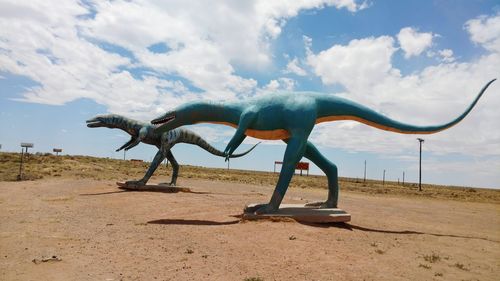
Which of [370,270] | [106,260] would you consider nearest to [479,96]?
[370,270]

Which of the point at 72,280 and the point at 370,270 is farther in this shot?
the point at 370,270

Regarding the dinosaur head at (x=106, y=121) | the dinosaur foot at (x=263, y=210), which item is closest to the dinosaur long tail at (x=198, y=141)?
the dinosaur head at (x=106, y=121)

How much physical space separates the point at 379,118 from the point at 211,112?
429 centimetres

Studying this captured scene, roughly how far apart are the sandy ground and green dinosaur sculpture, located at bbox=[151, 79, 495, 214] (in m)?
1.41

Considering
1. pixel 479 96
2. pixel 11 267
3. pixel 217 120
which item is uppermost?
pixel 479 96

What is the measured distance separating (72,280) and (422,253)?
607 centimetres

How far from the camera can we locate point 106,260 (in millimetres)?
5781

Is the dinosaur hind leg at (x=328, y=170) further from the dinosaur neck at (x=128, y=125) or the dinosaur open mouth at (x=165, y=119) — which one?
the dinosaur neck at (x=128, y=125)

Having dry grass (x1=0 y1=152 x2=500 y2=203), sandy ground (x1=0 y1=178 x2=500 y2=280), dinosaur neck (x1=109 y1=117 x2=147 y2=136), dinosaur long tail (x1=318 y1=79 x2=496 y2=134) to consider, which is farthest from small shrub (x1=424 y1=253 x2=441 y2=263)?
dry grass (x1=0 y1=152 x2=500 y2=203)

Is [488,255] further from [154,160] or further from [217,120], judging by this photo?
[154,160]

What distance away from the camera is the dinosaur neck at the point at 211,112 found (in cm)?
949

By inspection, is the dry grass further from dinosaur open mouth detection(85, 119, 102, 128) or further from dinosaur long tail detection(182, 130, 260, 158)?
dinosaur long tail detection(182, 130, 260, 158)

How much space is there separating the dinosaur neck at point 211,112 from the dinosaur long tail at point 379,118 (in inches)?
85.2

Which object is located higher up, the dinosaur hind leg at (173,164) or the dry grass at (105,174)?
the dinosaur hind leg at (173,164)
